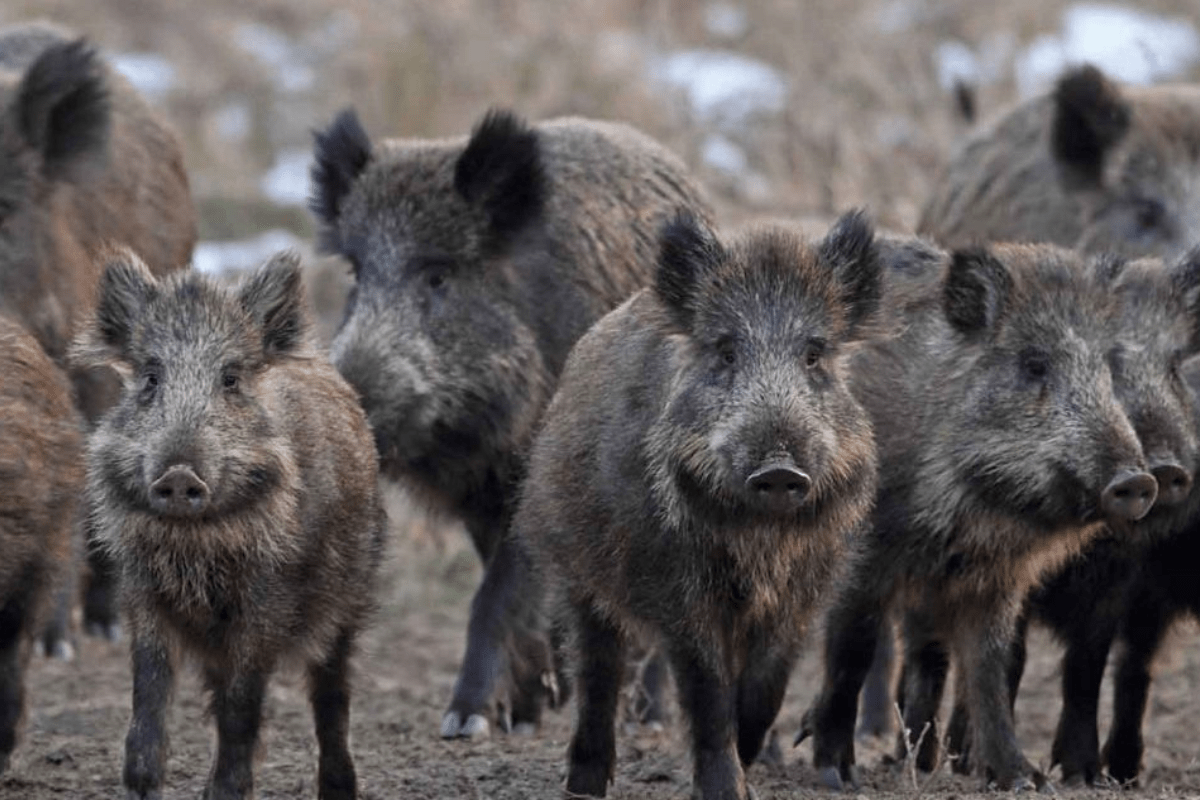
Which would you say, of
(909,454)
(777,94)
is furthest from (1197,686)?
(777,94)

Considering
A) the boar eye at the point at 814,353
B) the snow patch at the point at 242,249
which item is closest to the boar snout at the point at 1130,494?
the boar eye at the point at 814,353

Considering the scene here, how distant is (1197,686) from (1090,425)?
345 centimetres

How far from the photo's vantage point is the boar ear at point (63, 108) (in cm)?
975

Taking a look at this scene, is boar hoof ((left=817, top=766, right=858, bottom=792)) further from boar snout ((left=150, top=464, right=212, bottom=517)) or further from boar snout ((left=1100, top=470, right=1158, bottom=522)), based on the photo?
boar snout ((left=150, top=464, right=212, bottom=517))

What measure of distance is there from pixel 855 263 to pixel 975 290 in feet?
2.54

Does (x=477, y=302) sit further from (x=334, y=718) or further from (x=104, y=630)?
(x=104, y=630)

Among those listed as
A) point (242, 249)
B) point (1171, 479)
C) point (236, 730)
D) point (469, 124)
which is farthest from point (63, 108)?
point (469, 124)

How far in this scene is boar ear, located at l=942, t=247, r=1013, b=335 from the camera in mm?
7871

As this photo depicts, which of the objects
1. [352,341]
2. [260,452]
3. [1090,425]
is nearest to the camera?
[260,452]

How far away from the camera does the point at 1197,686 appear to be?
10.6 m

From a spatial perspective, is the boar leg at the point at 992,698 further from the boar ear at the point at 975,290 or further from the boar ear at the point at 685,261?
the boar ear at the point at 685,261

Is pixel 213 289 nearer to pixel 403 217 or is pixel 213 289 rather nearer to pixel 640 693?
pixel 403 217

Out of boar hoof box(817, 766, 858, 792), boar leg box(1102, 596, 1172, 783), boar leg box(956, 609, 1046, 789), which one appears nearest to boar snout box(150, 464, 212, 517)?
boar hoof box(817, 766, 858, 792)

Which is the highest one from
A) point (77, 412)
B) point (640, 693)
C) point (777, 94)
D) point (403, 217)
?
point (777, 94)
